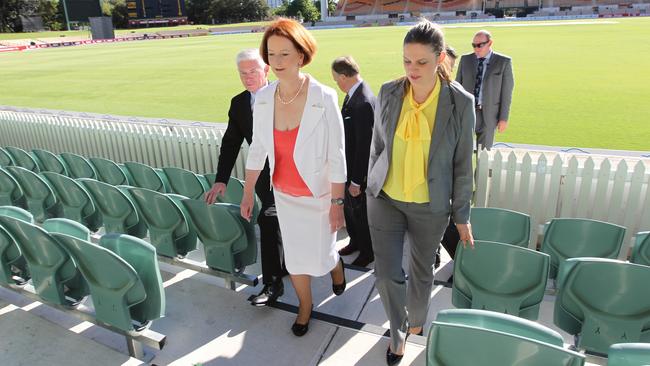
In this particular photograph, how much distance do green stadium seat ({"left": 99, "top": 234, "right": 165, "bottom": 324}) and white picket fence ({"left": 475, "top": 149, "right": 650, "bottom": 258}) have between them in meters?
3.25

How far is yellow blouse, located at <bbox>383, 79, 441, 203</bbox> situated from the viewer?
2225mm

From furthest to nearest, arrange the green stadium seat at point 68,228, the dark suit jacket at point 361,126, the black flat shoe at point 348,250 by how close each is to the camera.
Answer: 1. the black flat shoe at point 348,250
2. the dark suit jacket at point 361,126
3. the green stadium seat at point 68,228

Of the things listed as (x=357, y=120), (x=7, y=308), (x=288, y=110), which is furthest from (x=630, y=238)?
(x=7, y=308)

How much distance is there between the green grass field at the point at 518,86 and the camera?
27.3 feet

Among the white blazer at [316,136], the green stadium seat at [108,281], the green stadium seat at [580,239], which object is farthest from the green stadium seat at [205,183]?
the green stadium seat at [580,239]

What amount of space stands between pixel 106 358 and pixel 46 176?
2.30 metres

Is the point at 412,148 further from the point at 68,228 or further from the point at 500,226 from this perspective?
the point at 68,228

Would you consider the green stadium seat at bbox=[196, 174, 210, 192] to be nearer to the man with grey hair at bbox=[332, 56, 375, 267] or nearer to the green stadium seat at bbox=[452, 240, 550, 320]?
the man with grey hair at bbox=[332, 56, 375, 267]

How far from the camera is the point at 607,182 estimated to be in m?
3.98

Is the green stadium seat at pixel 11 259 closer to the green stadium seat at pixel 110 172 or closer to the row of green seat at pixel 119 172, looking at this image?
the row of green seat at pixel 119 172

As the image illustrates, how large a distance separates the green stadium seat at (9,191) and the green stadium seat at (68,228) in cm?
178

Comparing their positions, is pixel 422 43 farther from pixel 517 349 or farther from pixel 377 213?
pixel 517 349

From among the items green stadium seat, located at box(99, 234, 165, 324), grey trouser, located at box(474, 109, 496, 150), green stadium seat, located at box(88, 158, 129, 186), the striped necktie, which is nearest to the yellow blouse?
green stadium seat, located at box(99, 234, 165, 324)

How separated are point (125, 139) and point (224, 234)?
4656 millimetres
